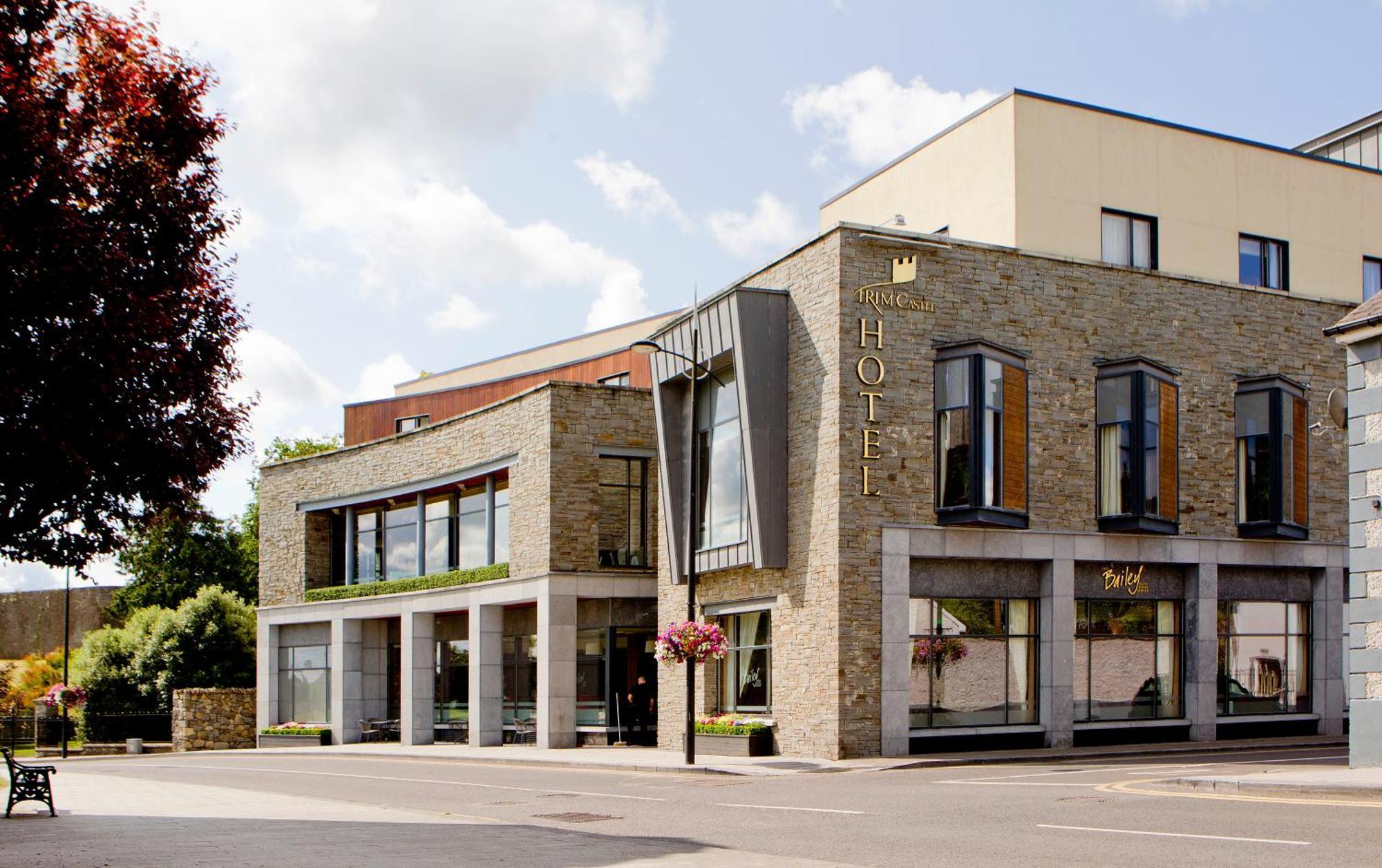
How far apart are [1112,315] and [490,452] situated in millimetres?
19143

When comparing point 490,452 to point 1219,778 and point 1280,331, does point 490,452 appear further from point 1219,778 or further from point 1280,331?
point 1219,778

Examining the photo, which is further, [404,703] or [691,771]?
[404,703]

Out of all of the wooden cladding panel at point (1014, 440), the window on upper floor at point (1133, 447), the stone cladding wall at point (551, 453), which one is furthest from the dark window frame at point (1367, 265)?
the stone cladding wall at point (551, 453)

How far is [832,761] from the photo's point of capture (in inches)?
1099

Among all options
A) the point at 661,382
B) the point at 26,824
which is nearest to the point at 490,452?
the point at 661,382

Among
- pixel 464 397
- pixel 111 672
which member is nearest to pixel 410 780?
pixel 464 397

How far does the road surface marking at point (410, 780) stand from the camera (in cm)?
2225

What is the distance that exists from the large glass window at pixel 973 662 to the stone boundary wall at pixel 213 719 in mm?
33532

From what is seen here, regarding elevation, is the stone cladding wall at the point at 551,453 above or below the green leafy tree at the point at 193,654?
above

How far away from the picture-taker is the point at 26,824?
18062mm

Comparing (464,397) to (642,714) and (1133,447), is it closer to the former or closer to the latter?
(642,714)

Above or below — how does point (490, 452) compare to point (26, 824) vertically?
above

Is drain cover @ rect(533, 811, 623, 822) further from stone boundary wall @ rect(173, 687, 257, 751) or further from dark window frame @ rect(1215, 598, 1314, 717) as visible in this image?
stone boundary wall @ rect(173, 687, 257, 751)

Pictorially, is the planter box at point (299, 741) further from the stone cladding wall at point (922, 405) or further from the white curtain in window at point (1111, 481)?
the white curtain in window at point (1111, 481)
